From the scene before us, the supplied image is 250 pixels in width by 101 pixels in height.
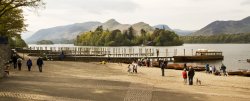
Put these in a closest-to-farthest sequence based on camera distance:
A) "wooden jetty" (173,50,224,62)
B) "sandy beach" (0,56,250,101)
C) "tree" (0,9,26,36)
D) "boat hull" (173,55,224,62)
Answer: "sandy beach" (0,56,250,101)
"tree" (0,9,26,36)
"boat hull" (173,55,224,62)
"wooden jetty" (173,50,224,62)

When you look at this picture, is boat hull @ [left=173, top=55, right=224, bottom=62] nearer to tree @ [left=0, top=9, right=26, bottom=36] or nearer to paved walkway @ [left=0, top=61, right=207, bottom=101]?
tree @ [left=0, top=9, right=26, bottom=36]

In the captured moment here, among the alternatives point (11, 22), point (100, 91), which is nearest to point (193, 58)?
point (11, 22)

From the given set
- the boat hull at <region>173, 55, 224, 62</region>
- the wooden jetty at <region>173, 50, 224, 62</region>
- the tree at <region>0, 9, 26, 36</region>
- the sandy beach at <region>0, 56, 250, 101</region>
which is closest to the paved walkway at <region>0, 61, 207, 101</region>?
the sandy beach at <region>0, 56, 250, 101</region>

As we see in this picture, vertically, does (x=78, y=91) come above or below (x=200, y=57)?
below

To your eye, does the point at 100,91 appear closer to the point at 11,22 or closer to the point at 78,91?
the point at 78,91

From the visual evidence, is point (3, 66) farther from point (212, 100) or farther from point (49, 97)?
point (212, 100)

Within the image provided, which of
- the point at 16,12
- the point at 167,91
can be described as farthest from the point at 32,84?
the point at 16,12

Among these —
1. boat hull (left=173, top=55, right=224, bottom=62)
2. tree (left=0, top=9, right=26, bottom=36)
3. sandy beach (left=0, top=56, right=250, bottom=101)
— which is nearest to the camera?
sandy beach (left=0, top=56, right=250, bottom=101)

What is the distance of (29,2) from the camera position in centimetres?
4191

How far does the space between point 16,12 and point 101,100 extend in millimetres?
41550

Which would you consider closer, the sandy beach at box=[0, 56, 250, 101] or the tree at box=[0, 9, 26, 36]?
the sandy beach at box=[0, 56, 250, 101]

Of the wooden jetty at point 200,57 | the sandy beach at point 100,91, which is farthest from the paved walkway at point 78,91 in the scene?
the wooden jetty at point 200,57

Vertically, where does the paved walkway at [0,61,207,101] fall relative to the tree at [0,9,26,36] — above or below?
below

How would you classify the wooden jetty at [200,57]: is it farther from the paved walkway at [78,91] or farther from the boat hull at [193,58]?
the paved walkway at [78,91]
